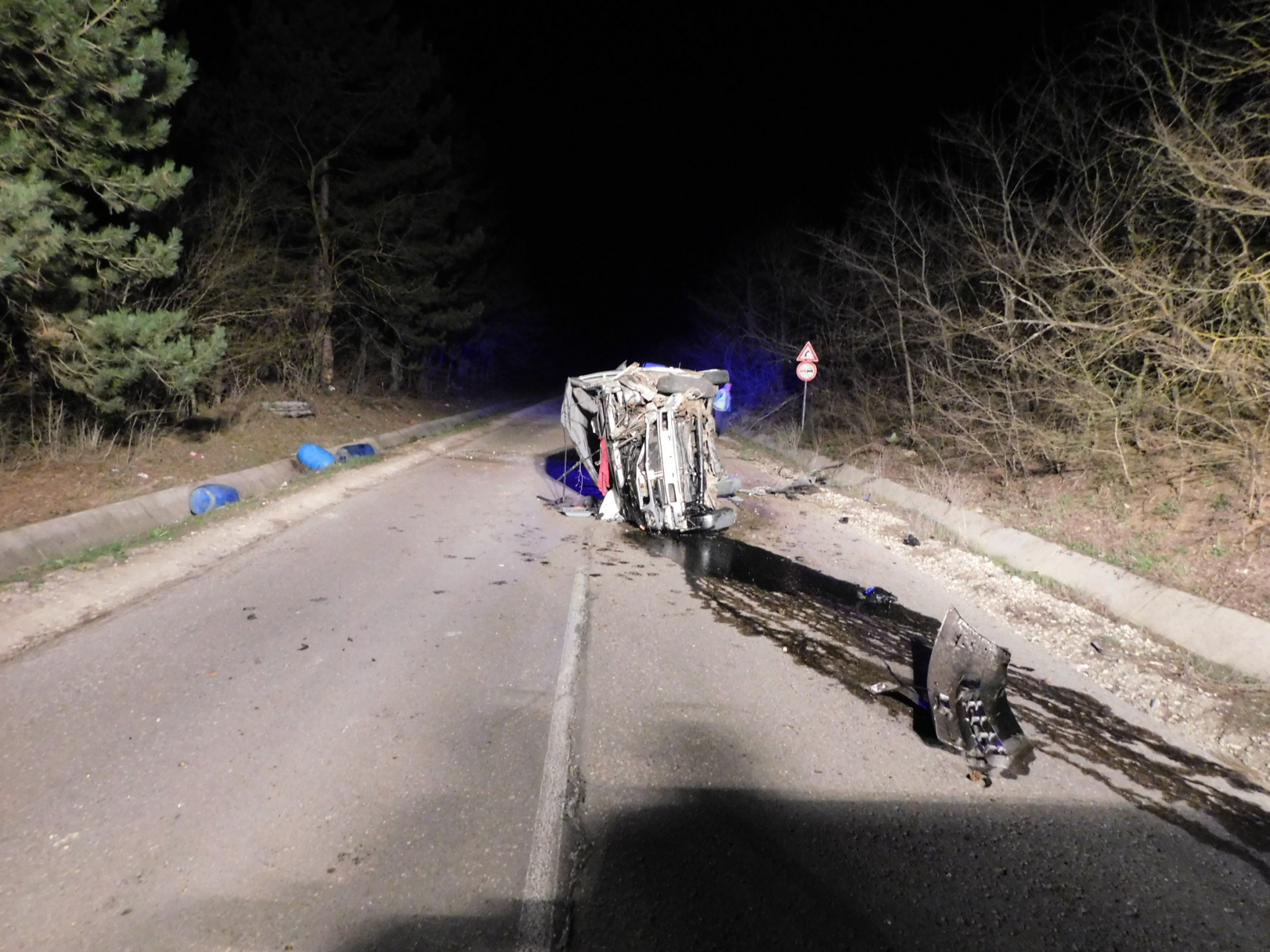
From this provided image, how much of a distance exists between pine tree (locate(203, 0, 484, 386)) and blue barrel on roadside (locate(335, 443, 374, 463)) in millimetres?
5549

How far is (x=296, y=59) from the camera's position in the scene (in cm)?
1680

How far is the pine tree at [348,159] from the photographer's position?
1662 centimetres

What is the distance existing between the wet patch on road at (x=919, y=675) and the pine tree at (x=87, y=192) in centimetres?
738

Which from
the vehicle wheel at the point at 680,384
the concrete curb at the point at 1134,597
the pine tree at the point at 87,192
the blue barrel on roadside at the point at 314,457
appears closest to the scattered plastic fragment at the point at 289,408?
the blue barrel on roadside at the point at 314,457

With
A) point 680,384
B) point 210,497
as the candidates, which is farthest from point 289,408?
point 680,384

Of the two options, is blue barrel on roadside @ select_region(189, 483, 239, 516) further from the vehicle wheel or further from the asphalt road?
the vehicle wheel

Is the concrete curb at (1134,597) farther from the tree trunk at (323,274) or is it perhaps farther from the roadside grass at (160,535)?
the tree trunk at (323,274)

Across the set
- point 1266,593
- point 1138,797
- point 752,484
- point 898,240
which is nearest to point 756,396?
point 898,240

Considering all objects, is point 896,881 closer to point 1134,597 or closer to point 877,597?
point 877,597

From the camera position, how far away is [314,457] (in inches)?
468

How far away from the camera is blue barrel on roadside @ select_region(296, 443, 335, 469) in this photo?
1180cm

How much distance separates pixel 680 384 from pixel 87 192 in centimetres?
851

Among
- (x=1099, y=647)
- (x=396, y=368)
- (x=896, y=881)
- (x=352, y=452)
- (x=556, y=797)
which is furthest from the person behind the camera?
(x=396, y=368)

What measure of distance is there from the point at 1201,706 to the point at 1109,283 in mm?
6255
